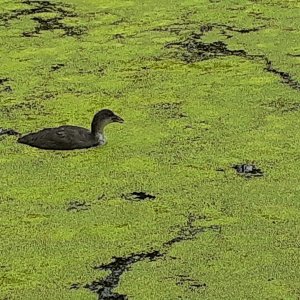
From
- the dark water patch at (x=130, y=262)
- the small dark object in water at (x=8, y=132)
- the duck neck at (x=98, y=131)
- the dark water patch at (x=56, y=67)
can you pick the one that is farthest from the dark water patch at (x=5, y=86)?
the dark water patch at (x=130, y=262)

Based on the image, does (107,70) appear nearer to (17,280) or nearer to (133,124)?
(133,124)

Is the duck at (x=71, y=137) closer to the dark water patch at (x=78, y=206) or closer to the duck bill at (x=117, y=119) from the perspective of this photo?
the duck bill at (x=117, y=119)

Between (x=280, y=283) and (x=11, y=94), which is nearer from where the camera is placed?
(x=280, y=283)

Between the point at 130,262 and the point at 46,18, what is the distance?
325 centimetres

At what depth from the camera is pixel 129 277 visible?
121 inches

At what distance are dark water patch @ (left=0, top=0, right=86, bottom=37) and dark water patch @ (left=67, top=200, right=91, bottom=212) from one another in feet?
7.63

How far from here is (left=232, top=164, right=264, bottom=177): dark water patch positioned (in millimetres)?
3793

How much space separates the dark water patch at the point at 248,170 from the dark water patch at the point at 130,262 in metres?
0.40

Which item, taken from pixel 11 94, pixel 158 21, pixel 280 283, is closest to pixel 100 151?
pixel 11 94

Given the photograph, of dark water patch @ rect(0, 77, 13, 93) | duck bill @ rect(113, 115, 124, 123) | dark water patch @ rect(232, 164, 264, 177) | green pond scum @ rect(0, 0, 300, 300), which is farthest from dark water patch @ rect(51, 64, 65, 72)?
dark water patch @ rect(232, 164, 264, 177)

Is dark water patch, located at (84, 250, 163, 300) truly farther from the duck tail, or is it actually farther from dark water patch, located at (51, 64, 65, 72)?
dark water patch, located at (51, 64, 65, 72)

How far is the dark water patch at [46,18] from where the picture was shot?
19.3 ft

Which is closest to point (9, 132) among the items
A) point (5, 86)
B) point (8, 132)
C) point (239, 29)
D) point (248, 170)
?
point (8, 132)

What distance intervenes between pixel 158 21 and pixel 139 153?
2.09m
